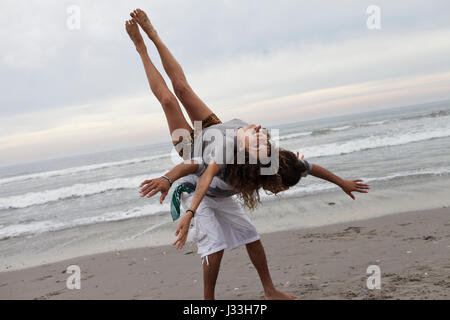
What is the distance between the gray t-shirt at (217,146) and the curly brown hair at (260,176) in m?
0.10

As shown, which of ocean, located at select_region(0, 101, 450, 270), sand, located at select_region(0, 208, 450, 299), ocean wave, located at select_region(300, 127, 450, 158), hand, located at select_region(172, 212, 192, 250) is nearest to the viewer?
hand, located at select_region(172, 212, 192, 250)

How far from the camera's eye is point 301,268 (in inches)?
195

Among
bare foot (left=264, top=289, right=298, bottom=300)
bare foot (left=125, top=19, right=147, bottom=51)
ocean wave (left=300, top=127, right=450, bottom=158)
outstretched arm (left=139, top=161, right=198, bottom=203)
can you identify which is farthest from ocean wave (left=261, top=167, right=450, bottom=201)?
ocean wave (left=300, top=127, right=450, bottom=158)

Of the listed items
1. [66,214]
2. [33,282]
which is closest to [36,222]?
[66,214]

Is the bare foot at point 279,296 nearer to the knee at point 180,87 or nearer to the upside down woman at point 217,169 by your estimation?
the upside down woman at point 217,169

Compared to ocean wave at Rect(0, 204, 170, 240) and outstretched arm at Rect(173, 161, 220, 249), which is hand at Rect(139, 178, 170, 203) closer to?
outstretched arm at Rect(173, 161, 220, 249)

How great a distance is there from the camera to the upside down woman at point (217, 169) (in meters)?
3.36

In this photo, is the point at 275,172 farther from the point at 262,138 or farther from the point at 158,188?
the point at 158,188

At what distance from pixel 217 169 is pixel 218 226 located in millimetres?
844

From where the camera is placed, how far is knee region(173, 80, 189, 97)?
13.9 ft

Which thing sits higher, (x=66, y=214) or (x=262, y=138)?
(x=262, y=138)

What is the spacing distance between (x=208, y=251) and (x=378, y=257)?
2308 mm

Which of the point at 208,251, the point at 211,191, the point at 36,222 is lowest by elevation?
the point at 36,222
